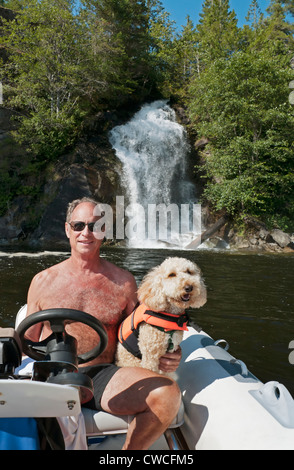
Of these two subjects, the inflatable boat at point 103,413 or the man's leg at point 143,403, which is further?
the man's leg at point 143,403

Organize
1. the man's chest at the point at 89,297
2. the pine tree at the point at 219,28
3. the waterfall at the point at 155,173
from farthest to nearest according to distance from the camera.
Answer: the pine tree at the point at 219,28 → the waterfall at the point at 155,173 → the man's chest at the point at 89,297

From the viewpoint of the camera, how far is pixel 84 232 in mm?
2332

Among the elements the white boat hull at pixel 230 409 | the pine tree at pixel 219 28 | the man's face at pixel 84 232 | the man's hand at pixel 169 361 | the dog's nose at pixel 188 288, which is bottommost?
the white boat hull at pixel 230 409

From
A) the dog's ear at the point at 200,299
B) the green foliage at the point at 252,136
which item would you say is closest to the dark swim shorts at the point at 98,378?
the dog's ear at the point at 200,299

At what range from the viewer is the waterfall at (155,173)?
19.3m

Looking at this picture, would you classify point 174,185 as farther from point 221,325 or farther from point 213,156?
point 221,325

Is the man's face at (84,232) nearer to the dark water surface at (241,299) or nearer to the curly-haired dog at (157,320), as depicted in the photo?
the curly-haired dog at (157,320)

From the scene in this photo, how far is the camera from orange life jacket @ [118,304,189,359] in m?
2.38

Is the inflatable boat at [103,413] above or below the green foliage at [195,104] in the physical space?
below

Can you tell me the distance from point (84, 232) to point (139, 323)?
31.3 inches

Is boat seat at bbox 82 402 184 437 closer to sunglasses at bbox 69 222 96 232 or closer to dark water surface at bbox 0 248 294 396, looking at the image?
sunglasses at bbox 69 222 96 232

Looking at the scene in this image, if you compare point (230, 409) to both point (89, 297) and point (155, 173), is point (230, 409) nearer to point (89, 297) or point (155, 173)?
point (89, 297)

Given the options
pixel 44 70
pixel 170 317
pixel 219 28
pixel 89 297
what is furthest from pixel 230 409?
pixel 219 28

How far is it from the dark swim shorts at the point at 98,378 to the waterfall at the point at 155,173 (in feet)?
51.5
